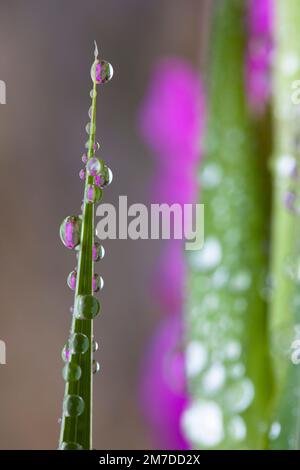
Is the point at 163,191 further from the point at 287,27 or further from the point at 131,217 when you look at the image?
the point at 287,27

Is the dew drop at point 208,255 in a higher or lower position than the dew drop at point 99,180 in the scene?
higher

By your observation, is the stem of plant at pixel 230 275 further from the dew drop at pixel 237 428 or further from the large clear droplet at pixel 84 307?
the large clear droplet at pixel 84 307

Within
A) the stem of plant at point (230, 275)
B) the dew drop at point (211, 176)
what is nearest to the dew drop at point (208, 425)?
the stem of plant at point (230, 275)

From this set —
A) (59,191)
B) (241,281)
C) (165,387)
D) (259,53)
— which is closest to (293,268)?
(241,281)

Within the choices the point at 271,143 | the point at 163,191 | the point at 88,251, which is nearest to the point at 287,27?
the point at 271,143

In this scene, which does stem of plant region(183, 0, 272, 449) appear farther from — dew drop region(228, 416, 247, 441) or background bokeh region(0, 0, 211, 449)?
background bokeh region(0, 0, 211, 449)

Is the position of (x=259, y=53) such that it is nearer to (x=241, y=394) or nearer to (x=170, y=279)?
(x=241, y=394)

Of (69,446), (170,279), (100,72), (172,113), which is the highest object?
(172,113)
